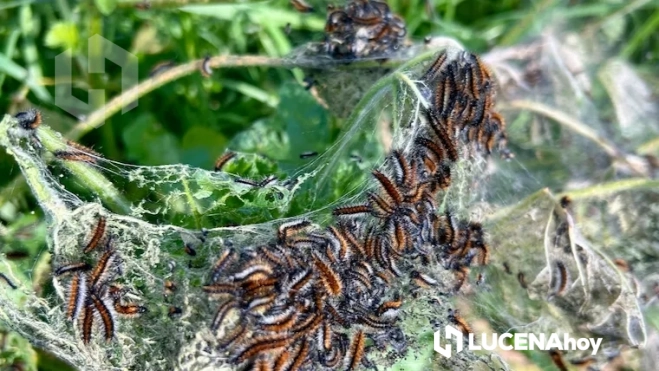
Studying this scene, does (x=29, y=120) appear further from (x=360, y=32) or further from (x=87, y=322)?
(x=360, y=32)

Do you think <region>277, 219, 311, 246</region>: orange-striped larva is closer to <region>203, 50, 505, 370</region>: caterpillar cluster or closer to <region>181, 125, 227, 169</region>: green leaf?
<region>203, 50, 505, 370</region>: caterpillar cluster

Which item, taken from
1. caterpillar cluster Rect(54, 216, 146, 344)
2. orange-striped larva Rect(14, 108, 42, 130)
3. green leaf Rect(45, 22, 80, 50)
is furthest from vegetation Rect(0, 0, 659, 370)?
caterpillar cluster Rect(54, 216, 146, 344)

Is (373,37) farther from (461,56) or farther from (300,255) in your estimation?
(300,255)

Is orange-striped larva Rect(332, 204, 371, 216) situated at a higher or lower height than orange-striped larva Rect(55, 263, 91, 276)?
higher

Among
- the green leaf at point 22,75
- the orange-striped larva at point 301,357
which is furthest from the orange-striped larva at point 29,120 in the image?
the green leaf at point 22,75

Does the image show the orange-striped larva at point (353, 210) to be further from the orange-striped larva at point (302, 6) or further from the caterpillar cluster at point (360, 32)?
the orange-striped larva at point (302, 6)

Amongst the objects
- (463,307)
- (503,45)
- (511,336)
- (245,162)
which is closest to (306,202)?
(245,162)

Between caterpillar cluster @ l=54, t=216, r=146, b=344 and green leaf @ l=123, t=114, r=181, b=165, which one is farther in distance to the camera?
green leaf @ l=123, t=114, r=181, b=165
